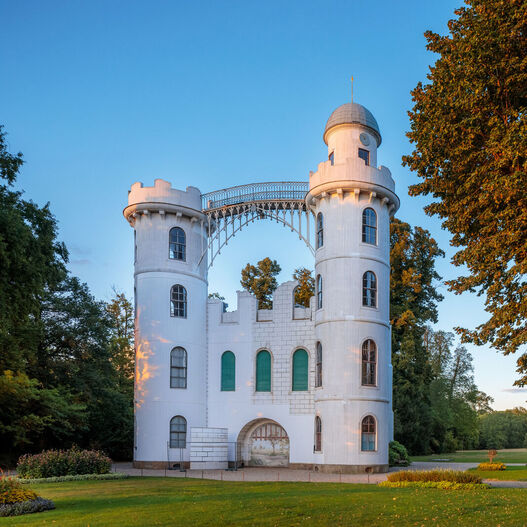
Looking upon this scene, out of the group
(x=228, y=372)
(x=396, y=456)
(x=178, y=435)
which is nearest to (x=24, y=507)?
(x=178, y=435)

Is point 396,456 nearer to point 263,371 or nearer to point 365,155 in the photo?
point 263,371

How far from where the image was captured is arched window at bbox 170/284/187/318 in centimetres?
3106

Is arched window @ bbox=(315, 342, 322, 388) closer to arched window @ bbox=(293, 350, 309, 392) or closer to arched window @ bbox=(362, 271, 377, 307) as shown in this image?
arched window @ bbox=(293, 350, 309, 392)

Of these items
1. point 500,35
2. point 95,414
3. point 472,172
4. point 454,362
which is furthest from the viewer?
point 454,362

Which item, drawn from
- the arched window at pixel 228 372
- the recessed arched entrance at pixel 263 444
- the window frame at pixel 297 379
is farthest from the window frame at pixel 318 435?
the arched window at pixel 228 372

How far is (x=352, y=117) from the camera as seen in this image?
2944 cm

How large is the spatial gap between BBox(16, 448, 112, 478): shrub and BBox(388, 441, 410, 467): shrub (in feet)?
44.6

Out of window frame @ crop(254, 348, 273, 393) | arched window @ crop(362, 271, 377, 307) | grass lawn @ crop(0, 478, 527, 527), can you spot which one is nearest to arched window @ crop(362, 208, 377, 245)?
arched window @ crop(362, 271, 377, 307)

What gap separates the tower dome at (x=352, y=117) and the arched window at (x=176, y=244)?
352 inches

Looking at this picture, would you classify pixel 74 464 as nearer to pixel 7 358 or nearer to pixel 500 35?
pixel 7 358

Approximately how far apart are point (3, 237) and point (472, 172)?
45.4 feet

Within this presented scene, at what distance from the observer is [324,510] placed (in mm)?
13242

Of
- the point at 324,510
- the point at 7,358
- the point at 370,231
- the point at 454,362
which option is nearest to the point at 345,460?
the point at 370,231

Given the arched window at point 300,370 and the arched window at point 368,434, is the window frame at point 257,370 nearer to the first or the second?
the arched window at point 300,370
